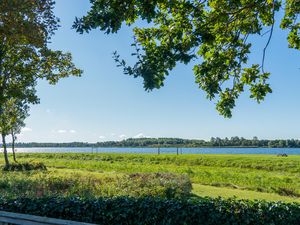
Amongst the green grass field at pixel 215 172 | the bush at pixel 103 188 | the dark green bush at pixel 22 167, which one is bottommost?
the green grass field at pixel 215 172

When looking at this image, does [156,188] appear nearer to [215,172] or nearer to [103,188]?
[103,188]

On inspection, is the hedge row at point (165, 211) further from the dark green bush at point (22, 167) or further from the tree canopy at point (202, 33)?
the dark green bush at point (22, 167)

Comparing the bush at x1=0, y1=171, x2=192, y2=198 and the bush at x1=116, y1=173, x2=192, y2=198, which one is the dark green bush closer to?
the bush at x1=0, y1=171, x2=192, y2=198

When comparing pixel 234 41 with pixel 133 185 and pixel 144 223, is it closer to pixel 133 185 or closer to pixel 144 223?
pixel 144 223

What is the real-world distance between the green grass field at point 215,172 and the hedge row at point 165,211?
427 cm

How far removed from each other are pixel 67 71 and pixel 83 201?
1453 centimetres

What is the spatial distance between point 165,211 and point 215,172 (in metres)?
25.1

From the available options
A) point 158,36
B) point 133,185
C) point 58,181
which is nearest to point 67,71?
point 58,181

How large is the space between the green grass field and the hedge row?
4.27 metres

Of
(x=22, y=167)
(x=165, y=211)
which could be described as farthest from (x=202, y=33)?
(x=22, y=167)

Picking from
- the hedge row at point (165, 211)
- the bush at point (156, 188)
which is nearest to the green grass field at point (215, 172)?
the bush at point (156, 188)

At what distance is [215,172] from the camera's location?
106 ft

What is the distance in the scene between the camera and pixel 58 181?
16469mm

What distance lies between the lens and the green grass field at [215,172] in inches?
771
